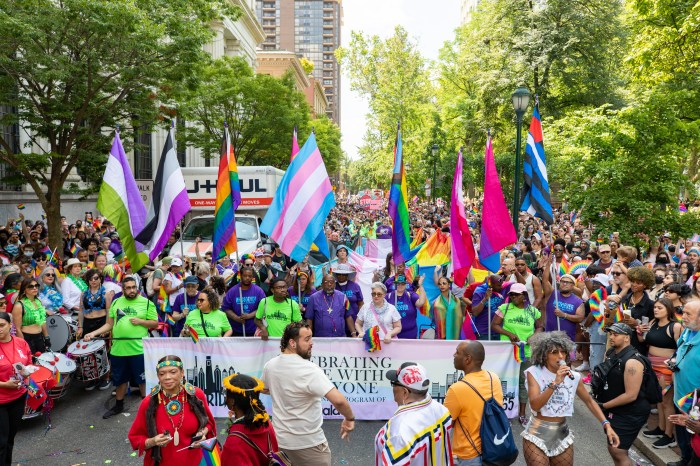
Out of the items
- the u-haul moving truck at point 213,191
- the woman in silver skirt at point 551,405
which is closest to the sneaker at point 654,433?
the woman in silver skirt at point 551,405

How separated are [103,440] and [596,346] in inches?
249

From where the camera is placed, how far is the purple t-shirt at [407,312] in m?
8.04

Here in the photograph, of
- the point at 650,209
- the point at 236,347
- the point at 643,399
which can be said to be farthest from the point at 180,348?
the point at 650,209

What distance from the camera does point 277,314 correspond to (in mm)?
7316

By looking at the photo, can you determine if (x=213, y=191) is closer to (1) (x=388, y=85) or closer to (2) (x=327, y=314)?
(2) (x=327, y=314)

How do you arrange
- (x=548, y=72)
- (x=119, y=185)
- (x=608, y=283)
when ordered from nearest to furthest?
(x=119, y=185) → (x=608, y=283) → (x=548, y=72)

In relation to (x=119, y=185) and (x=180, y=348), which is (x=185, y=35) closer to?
(x=119, y=185)

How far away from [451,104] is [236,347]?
34.7 metres

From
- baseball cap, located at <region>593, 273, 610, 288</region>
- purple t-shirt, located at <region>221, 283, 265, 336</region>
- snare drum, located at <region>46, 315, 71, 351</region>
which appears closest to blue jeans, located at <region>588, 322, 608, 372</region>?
baseball cap, located at <region>593, 273, 610, 288</region>

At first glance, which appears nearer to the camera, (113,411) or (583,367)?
(113,411)

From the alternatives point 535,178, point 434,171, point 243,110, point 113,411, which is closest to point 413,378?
point 113,411

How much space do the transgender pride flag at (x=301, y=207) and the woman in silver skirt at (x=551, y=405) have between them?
409cm

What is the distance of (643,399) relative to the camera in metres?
4.85

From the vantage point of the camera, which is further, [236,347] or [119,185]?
[119,185]
